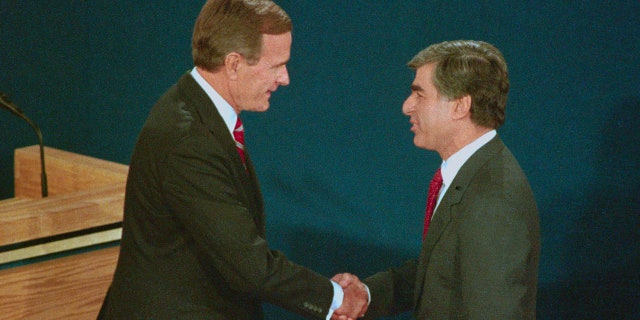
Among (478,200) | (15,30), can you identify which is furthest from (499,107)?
(15,30)

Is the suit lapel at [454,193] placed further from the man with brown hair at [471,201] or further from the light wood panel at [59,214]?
the light wood panel at [59,214]

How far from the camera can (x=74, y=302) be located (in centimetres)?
307

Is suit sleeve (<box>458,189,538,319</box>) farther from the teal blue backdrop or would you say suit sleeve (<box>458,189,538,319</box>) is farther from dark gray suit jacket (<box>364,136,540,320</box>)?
the teal blue backdrop

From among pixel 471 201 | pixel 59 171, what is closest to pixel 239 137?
pixel 471 201

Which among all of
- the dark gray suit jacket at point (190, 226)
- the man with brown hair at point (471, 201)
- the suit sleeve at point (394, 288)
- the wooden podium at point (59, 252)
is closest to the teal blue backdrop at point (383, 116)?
the suit sleeve at point (394, 288)

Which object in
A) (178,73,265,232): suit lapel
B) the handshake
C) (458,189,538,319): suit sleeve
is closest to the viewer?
(458,189,538,319): suit sleeve

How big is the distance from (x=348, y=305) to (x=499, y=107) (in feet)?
2.60

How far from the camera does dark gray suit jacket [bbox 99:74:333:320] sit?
222 centimetres

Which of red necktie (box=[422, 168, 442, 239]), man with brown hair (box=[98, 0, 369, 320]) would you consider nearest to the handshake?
man with brown hair (box=[98, 0, 369, 320])

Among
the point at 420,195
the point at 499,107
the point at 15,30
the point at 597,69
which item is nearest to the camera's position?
the point at 499,107

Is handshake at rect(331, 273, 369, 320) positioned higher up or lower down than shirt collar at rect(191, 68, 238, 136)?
lower down

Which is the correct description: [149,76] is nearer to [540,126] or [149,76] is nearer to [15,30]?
[15,30]

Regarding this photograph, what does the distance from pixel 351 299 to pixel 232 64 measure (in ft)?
2.67

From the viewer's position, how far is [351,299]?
267 cm
